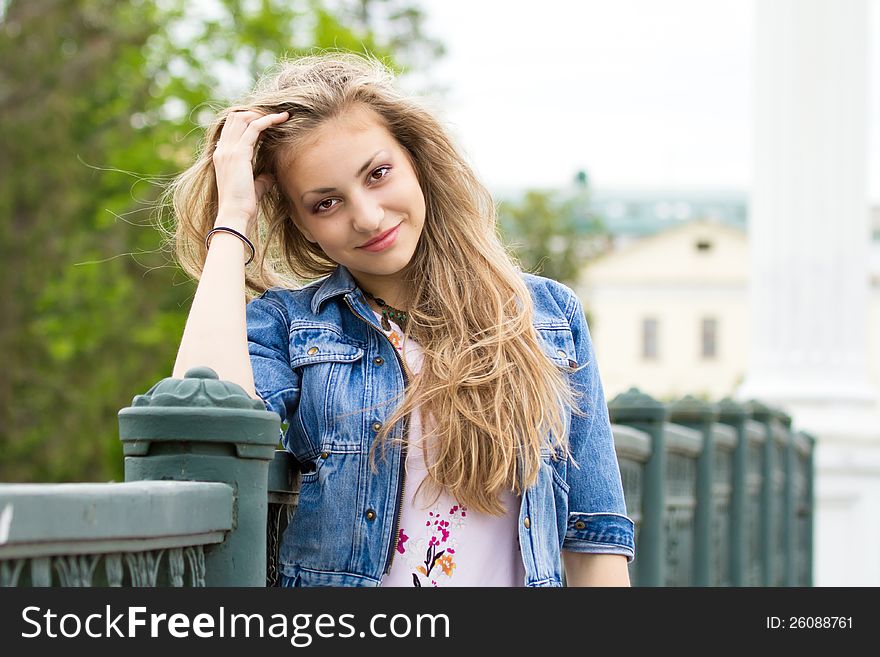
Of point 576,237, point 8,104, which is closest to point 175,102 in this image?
point 8,104

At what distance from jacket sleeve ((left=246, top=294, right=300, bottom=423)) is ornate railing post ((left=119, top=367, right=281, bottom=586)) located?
1.38 feet

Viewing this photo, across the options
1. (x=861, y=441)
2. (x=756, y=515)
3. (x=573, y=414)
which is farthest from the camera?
(x=861, y=441)

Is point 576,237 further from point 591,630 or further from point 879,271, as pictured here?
point 591,630

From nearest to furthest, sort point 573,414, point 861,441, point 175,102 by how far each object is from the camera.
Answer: point 573,414
point 861,441
point 175,102

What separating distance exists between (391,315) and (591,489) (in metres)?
0.51

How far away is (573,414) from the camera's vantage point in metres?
2.85

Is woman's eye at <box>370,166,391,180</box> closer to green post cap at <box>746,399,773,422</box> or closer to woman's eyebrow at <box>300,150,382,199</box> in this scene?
woman's eyebrow at <box>300,150,382,199</box>

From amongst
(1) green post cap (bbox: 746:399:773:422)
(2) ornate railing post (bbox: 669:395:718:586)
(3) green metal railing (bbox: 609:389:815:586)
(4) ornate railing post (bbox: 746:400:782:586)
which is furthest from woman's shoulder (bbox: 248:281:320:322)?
(1) green post cap (bbox: 746:399:773:422)

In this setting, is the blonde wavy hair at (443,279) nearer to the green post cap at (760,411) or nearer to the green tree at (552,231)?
the green post cap at (760,411)

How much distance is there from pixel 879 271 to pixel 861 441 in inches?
2263

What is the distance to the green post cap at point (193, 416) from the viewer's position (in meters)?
2.18

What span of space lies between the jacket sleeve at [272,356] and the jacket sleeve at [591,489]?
1.79ft

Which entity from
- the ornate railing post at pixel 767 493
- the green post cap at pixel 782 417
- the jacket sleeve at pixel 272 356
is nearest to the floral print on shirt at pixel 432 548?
the jacket sleeve at pixel 272 356

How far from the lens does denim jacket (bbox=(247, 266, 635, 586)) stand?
265cm
